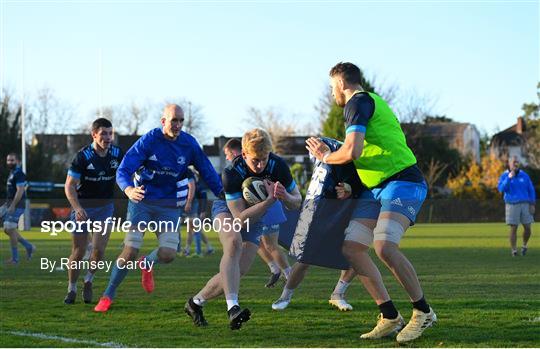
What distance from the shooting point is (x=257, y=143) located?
8086 millimetres

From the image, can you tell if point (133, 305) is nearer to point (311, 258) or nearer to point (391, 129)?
point (311, 258)

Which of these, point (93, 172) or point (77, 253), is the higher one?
point (93, 172)

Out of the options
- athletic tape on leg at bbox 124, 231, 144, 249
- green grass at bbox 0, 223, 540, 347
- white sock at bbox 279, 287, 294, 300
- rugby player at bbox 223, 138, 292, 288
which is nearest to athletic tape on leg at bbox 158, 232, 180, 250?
athletic tape on leg at bbox 124, 231, 144, 249

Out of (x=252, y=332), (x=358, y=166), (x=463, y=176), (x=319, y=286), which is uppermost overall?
(x=358, y=166)

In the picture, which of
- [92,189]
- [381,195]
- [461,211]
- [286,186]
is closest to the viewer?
[381,195]

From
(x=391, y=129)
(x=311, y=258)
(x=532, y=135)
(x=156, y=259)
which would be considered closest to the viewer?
(x=391, y=129)

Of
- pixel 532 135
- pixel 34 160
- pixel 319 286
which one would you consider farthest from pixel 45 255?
pixel 532 135

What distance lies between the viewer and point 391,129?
7.74m

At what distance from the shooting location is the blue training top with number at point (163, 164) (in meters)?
9.54

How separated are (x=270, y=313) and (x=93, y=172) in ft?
10.2

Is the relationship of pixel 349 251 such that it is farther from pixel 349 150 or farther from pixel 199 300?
pixel 199 300

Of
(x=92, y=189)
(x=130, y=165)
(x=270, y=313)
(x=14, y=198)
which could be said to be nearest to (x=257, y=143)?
(x=130, y=165)

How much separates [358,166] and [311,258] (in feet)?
3.78

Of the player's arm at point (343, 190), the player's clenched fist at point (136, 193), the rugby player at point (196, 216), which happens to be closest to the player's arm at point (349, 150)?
the player's arm at point (343, 190)
